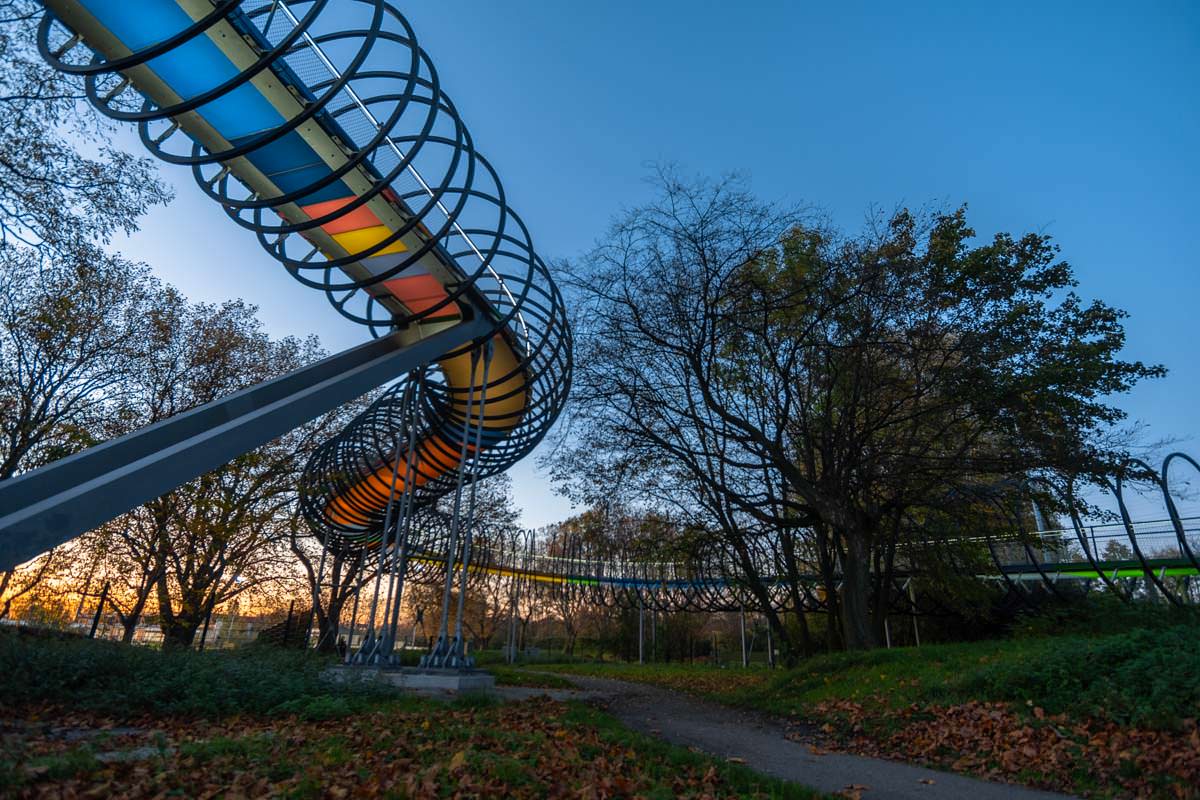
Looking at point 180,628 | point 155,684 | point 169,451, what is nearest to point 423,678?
point 155,684

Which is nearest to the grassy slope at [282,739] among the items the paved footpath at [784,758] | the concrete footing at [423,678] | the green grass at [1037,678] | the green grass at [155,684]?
the green grass at [155,684]

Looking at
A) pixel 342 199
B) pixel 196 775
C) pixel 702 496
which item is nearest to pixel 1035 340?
pixel 702 496

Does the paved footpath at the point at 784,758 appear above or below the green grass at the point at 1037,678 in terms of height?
below

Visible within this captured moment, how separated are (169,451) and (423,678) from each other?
4.88 meters

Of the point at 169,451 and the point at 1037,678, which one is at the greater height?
the point at 169,451

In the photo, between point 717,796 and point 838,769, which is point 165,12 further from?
point 838,769

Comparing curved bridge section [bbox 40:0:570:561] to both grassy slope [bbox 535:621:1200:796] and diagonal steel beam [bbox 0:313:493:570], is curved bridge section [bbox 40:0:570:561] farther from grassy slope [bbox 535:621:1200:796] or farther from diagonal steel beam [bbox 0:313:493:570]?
grassy slope [bbox 535:621:1200:796]

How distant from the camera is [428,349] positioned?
10.9 m

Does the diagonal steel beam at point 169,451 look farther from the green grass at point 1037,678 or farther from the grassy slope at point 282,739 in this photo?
the green grass at point 1037,678

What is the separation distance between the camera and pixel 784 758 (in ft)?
21.5

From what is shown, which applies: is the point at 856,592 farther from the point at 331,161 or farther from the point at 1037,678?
the point at 331,161

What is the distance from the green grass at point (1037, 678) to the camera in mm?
6316

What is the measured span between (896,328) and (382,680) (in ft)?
38.9

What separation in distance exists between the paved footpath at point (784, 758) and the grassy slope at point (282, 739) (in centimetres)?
91
